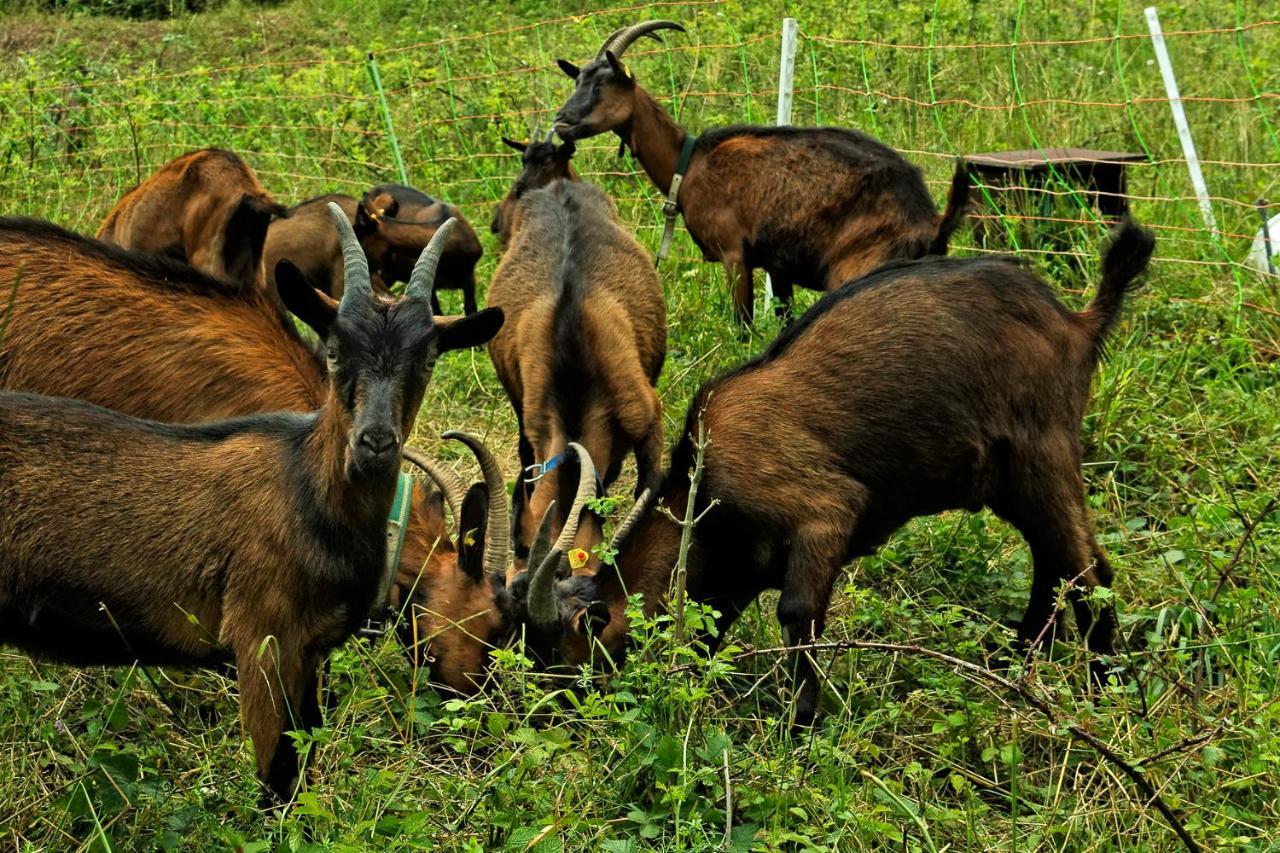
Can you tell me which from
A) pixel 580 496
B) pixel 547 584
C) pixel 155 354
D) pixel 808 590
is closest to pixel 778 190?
pixel 580 496

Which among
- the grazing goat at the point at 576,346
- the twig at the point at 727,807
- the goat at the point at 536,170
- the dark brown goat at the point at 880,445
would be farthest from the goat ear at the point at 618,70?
the twig at the point at 727,807

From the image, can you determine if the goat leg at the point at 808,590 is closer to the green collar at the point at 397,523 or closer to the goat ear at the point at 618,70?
the green collar at the point at 397,523

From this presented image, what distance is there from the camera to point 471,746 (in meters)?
4.91

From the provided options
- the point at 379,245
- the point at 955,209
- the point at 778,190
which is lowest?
the point at 379,245

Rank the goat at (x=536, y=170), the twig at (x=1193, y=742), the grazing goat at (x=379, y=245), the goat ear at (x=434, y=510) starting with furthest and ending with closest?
the grazing goat at (x=379, y=245) → the goat at (x=536, y=170) → the goat ear at (x=434, y=510) → the twig at (x=1193, y=742)

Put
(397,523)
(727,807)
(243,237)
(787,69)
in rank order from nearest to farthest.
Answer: (727,807) < (397,523) < (243,237) < (787,69)

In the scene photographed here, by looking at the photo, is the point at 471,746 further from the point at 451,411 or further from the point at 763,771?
the point at 451,411

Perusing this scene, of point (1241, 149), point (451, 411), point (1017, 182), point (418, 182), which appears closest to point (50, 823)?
point (451, 411)

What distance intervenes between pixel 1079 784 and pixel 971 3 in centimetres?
826

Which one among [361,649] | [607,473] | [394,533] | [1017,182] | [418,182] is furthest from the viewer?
[418,182]

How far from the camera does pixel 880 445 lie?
527cm

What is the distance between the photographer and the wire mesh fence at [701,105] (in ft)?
32.7

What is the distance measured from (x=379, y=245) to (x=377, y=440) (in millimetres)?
4803

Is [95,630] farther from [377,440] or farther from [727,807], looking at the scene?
[727,807]
